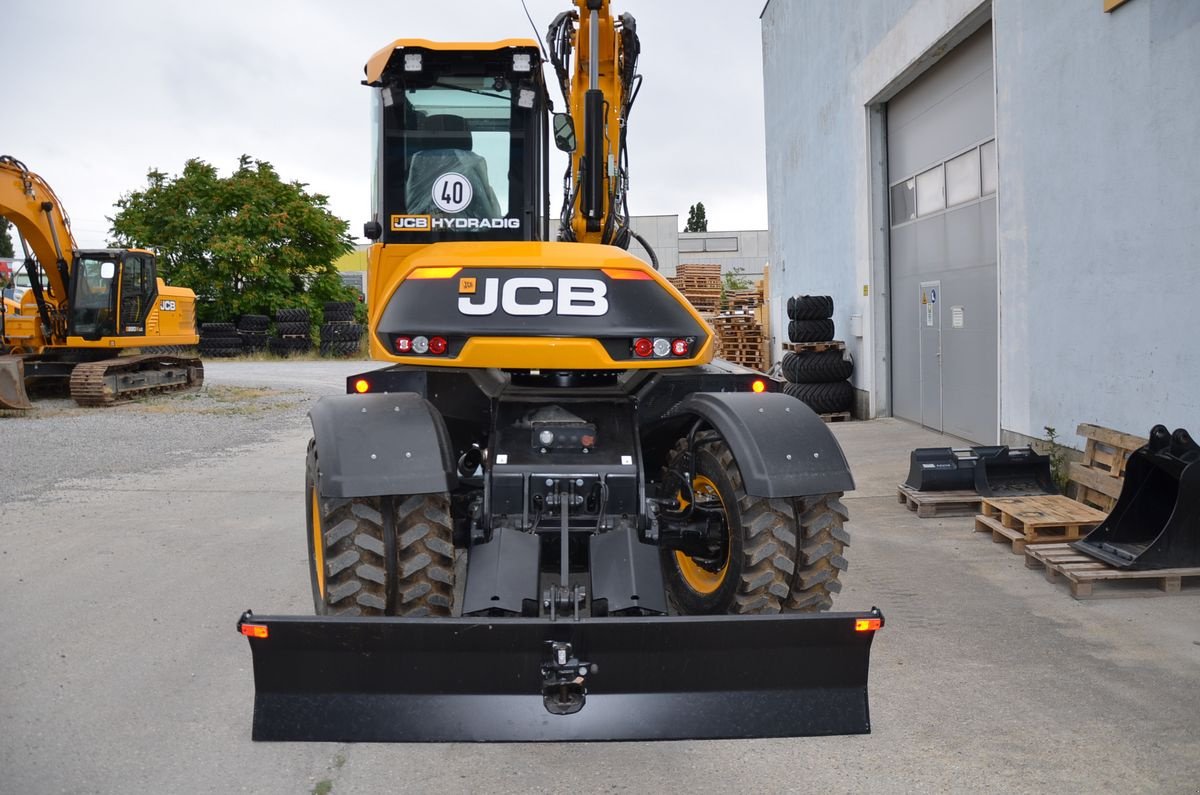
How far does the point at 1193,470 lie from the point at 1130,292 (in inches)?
84.3

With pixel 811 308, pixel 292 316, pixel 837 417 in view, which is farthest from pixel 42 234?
pixel 292 316

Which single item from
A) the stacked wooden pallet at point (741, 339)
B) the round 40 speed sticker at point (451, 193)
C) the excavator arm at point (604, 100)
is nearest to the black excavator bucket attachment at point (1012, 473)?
the excavator arm at point (604, 100)

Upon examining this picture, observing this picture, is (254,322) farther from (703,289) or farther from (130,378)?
(703,289)

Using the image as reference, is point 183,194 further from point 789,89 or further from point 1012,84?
point 1012,84

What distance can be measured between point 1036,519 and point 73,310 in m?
16.1

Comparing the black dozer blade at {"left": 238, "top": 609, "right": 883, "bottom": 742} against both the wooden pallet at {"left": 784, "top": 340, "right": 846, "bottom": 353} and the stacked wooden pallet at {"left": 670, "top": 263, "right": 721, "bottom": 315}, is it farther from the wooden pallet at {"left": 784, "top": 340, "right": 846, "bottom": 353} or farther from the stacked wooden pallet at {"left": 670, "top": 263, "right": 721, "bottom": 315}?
the stacked wooden pallet at {"left": 670, "top": 263, "right": 721, "bottom": 315}

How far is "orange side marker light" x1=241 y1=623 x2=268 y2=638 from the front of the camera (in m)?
3.46

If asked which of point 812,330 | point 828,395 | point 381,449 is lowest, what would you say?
point 828,395

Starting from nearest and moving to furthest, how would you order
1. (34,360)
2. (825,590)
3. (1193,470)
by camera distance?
(825,590), (1193,470), (34,360)

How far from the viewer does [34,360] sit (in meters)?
17.8

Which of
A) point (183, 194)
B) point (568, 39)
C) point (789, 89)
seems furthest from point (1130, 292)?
point (183, 194)

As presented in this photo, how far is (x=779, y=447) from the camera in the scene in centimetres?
418

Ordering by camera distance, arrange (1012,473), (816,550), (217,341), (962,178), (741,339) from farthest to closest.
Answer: (217,341), (741,339), (962,178), (1012,473), (816,550)

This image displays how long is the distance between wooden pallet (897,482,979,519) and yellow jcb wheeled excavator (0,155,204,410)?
1363 centimetres
